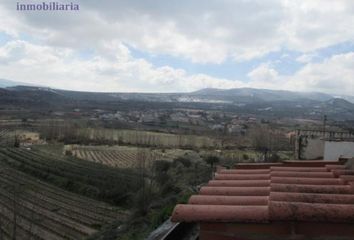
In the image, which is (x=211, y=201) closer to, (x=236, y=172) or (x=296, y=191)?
(x=296, y=191)

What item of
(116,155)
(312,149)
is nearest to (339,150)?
(312,149)

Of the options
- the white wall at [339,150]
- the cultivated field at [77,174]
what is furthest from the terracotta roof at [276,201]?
the cultivated field at [77,174]

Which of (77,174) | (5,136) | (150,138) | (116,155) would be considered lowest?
(116,155)

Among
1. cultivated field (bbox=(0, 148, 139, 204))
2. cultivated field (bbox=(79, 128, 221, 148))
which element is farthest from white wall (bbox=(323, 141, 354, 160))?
cultivated field (bbox=(79, 128, 221, 148))

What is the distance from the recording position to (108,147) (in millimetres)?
79625

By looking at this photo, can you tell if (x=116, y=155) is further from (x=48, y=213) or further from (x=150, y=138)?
(x=48, y=213)

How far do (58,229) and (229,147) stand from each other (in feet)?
159

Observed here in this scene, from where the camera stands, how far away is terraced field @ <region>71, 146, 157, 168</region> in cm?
5931

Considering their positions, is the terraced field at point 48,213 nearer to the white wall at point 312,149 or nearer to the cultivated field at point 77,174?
the cultivated field at point 77,174

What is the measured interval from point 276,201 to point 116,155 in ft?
224

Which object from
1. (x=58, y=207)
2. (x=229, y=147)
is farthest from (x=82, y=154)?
(x=58, y=207)

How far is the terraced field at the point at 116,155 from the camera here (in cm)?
5931

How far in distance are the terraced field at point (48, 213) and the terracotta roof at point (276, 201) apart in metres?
22.0

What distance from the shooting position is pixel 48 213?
1298 inches
